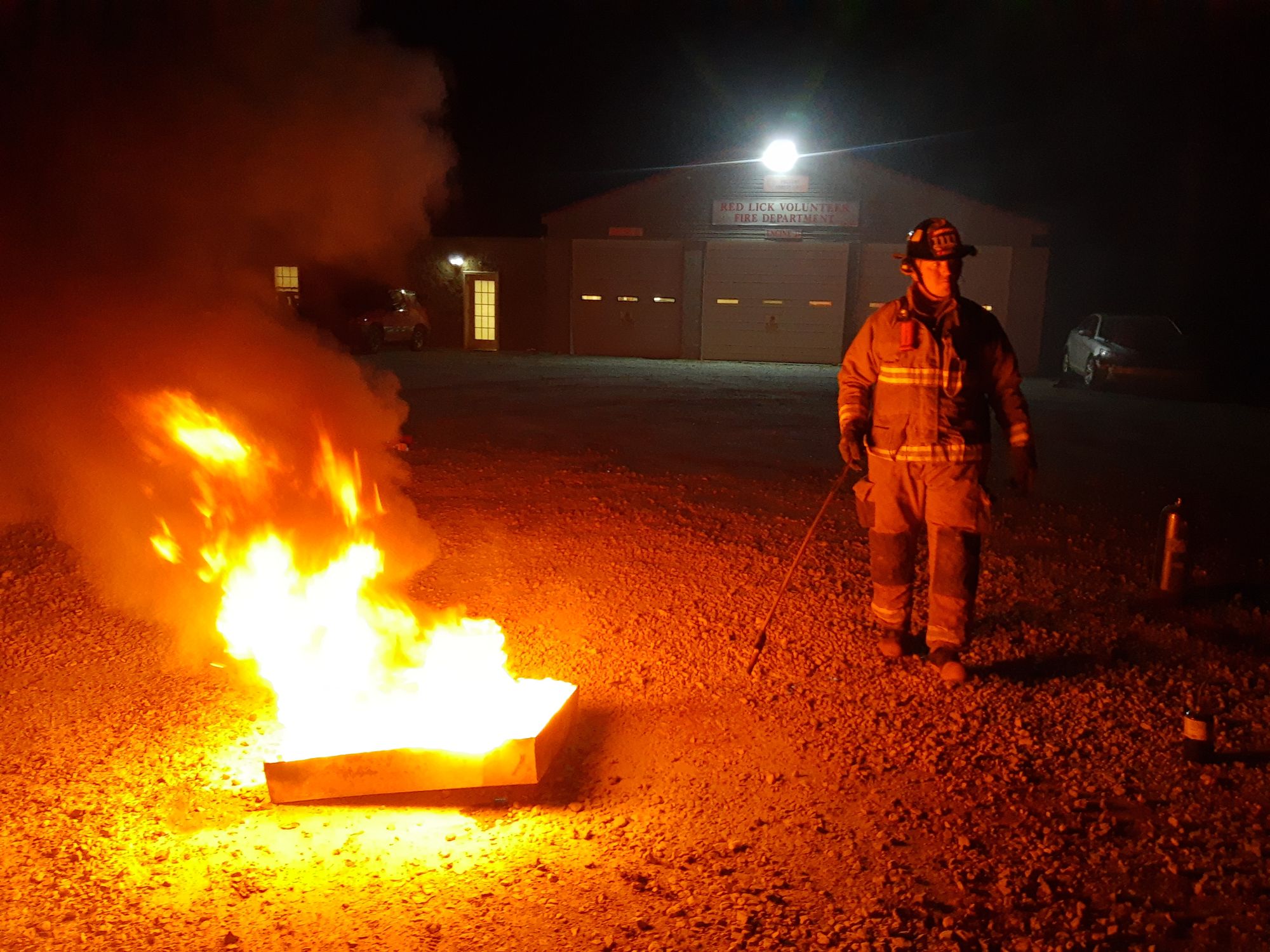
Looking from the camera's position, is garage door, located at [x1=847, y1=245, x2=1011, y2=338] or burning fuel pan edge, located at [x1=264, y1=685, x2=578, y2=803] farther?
garage door, located at [x1=847, y1=245, x2=1011, y2=338]

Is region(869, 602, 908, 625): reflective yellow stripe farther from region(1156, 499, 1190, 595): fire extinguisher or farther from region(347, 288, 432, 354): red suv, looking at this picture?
region(347, 288, 432, 354): red suv

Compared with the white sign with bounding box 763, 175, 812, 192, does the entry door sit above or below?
below

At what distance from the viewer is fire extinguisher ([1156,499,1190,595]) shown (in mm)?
5539

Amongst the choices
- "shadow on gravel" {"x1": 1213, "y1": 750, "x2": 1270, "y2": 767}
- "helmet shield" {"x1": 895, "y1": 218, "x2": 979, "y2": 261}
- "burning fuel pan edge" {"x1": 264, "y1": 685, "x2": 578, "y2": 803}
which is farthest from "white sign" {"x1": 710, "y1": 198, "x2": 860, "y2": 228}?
"burning fuel pan edge" {"x1": 264, "y1": 685, "x2": 578, "y2": 803}

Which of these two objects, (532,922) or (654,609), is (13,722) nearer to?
(532,922)

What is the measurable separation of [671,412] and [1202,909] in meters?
10.8

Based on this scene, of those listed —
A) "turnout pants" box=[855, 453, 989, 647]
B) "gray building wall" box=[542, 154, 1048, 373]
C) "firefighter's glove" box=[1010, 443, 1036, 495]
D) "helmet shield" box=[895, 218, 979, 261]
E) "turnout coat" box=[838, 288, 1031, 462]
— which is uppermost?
"gray building wall" box=[542, 154, 1048, 373]

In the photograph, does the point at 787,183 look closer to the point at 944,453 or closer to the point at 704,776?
the point at 944,453

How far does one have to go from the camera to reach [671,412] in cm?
1341

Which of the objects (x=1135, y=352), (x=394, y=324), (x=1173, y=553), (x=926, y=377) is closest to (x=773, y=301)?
(x=1135, y=352)

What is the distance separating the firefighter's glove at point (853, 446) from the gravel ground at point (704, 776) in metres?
0.97

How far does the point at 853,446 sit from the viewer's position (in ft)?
15.1

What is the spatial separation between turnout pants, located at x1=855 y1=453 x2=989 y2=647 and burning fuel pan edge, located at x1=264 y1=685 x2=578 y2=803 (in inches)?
80.1

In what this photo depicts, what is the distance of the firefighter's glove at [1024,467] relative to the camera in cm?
457
